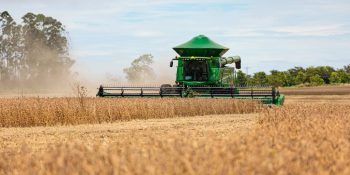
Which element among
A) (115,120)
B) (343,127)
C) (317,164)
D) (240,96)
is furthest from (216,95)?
(317,164)

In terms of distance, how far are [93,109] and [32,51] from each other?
1948 inches

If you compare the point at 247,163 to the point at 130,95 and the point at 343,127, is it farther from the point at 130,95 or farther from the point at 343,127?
the point at 130,95

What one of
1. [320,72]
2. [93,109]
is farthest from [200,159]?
[320,72]

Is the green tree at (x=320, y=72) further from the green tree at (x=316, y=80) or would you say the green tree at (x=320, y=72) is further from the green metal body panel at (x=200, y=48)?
the green metal body panel at (x=200, y=48)

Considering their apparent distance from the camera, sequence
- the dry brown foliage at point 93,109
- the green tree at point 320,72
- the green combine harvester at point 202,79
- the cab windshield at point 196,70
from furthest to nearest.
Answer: the green tree at point 320,72, the cab windshield at point 196,70, the green combine harvester at point 202,79, the dry brown foliage at point 93,109

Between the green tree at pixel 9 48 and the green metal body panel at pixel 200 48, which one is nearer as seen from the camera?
the green metal body panel at pixel 200 48

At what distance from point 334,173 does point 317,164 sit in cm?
13

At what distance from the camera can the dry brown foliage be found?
1756 centimetres

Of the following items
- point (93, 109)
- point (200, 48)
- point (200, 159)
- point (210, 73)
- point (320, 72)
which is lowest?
point (93, 109)

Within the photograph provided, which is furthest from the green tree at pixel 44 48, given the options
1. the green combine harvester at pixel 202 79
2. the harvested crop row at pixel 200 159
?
the harvested crop row at pixel 200 159

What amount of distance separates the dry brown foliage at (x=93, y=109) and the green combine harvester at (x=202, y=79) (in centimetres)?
245

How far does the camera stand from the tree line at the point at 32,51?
65938 mm

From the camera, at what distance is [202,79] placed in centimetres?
2694

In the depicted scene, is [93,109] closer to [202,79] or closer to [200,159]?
[202,79]
